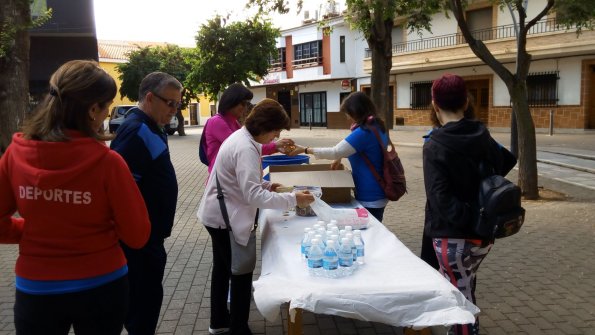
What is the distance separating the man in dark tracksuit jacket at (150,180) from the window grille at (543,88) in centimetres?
2477

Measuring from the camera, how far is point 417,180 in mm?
11914

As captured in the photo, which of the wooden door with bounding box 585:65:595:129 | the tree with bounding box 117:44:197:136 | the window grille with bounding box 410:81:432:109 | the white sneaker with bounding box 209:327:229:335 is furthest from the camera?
the tree with bounding box 117:44:197:136

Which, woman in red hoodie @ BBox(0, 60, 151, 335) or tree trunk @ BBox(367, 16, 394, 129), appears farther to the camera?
tree trunk @ BBox(367, 16, 394, 129)

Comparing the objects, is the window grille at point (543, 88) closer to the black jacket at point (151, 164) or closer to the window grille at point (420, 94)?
the window grille at point (420, 94)

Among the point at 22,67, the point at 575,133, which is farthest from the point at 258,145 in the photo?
the point at 575,133

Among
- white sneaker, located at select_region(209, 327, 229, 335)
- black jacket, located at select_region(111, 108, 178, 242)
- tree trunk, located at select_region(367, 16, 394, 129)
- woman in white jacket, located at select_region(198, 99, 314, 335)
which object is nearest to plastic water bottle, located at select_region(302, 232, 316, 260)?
woman in white jacket, located at select_region(198, 99, 314, 335)

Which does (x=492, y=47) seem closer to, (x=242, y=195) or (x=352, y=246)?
(x=242, y=195)

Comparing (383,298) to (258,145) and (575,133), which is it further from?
(575,133)

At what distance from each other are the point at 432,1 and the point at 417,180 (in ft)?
13.4

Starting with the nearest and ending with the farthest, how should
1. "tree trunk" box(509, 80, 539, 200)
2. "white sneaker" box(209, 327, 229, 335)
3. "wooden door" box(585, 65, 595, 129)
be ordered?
"white sneaker" box(209, 327, 229, 335), "tree trunk" box(509, 80, 539, 200), "wooden door" box(585, 65, 595, 129)

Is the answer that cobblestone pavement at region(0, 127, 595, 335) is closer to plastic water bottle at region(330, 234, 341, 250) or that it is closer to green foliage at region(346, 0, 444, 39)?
plastic water bottle at region(330, 234, 341, 250)

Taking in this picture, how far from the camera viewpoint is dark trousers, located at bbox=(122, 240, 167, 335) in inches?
115

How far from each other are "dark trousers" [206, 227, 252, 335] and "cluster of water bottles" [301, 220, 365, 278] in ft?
2.70

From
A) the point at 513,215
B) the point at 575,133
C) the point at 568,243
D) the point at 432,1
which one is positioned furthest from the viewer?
the point at 575,133
